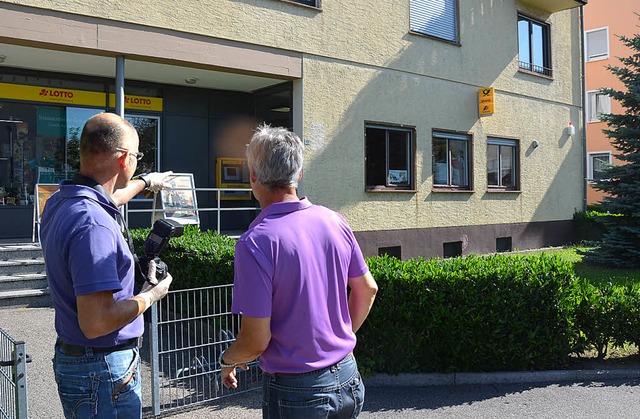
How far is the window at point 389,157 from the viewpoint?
39.2ft

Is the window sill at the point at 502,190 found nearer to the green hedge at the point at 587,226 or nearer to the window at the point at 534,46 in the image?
the green hedge at the point at 587,226

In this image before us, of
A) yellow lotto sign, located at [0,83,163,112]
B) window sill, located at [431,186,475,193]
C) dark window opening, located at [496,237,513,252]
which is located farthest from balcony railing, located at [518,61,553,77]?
yellow lotto sign, located at [0,83,163,112]

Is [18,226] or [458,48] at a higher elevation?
[458,48]

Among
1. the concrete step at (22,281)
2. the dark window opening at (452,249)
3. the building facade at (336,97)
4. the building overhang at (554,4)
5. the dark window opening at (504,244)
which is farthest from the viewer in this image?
the building overhang at (554,4)

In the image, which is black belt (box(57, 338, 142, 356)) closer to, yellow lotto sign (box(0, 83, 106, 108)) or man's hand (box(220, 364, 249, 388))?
man's hand (box(220, 364, 249, 388))

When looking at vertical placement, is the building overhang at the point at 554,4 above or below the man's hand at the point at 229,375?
above

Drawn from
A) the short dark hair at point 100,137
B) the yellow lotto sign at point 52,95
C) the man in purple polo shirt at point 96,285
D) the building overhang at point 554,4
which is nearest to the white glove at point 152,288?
the man in purple polo shirt at point 96,285

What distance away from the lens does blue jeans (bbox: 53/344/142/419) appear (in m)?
2.16

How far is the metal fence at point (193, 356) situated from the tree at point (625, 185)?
9.70 m

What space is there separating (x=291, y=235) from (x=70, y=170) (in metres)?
10.2

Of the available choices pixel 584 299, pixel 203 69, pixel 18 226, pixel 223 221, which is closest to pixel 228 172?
pixel 223 221

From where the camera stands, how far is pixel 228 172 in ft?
41.6

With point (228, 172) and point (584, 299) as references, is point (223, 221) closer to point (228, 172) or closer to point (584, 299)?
point (228, 172)

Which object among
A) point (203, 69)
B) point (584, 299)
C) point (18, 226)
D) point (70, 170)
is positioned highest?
point (203, 69)
